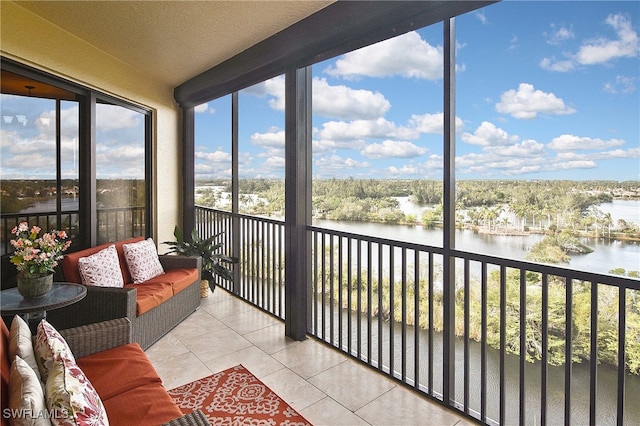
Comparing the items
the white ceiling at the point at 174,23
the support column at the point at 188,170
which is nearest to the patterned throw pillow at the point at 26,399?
the white ceiling at the point at 174,23

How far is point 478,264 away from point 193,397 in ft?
6.58

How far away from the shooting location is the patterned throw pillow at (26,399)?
3.39 ft

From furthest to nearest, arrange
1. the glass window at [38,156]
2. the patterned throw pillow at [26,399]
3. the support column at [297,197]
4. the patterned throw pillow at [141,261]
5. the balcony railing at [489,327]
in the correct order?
the patterned throw pillow at [141,261], the support column at [297,197], the glass window at [38,156], the balcony railing at [489,327], the patterned throw pillow at [26,399]

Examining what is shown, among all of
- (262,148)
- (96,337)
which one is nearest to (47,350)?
(96,337)

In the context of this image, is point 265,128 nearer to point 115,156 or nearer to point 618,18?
point 115,156

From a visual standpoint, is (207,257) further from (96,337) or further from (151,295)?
(96,337)

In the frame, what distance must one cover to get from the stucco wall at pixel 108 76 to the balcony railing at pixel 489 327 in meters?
2.56

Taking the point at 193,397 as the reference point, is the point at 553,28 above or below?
above

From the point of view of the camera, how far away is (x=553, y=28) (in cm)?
183

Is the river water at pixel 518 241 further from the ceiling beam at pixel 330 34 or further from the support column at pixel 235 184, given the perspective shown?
the support column at pixel 235 184

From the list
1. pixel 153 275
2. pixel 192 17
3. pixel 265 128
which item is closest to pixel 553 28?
pixel 192 17

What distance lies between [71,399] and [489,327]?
2087 millimetres

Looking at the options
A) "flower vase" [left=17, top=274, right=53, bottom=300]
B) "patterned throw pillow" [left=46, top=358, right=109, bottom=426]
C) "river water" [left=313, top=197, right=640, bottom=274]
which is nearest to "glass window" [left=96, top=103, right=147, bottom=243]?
"flower vase" [left=17, top=274, right=53, bottom=300]

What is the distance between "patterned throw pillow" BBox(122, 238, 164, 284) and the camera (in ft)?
11.4
